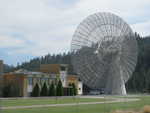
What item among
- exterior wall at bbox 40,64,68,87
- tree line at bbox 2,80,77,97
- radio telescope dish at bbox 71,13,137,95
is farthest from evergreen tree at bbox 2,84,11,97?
radio telescope dish at bbox 71,13,137,95

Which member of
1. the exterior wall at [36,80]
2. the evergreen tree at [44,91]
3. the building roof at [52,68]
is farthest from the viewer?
the building roof at [52,68]

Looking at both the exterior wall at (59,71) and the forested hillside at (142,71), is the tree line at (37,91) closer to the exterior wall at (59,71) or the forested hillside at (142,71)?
the exterior wall at (59,71)

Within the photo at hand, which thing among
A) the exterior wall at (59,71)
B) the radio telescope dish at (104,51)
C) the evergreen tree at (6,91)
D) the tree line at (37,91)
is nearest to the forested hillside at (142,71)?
the exterior wall at (59,71)

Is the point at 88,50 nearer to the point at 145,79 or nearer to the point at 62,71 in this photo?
the point at 62,71

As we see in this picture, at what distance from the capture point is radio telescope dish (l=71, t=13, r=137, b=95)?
62.0 meters

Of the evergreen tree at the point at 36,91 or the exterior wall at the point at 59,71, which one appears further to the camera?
the exterior wall at the point at 59,71

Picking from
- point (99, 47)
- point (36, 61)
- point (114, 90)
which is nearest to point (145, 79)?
point (114, 90)

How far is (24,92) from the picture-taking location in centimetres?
7806

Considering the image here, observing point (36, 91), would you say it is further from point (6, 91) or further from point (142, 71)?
point (142, 71)

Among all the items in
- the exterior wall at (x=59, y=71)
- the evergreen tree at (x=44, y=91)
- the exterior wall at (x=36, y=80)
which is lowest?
the evergreen tree at (x=44, y=91)

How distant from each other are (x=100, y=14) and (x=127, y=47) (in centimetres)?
960

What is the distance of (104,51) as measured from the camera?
217 feet

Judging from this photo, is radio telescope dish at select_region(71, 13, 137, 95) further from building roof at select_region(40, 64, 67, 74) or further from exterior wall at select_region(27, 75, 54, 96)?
building roof at select_region(40, 64, 67, 74)

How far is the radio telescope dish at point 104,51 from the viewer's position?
62.0m
